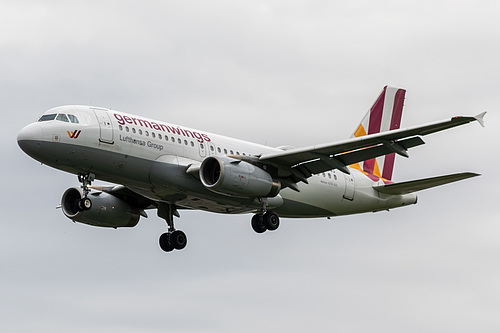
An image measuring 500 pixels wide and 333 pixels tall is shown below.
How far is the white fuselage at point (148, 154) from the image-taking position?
39625 mm

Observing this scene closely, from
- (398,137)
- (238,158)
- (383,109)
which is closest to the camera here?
(398,137)

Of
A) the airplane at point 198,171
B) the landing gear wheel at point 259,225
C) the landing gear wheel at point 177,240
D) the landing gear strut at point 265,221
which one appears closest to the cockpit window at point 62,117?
the airplane at point 198,171

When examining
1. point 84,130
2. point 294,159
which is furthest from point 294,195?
point 84,130

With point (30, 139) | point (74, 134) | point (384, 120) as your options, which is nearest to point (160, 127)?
point (74, 134)

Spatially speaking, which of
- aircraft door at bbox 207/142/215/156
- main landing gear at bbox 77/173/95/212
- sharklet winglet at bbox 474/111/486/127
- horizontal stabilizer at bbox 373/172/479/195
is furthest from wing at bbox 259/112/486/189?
main landing gear at bbox 77/173/95/212

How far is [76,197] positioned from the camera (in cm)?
4584

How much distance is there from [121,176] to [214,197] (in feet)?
13.8

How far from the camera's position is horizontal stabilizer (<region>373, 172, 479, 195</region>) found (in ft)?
142

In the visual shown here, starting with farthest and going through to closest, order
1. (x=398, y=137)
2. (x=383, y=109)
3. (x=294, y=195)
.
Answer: (x=383, y=109) → (x=294, y=195) → (x=398, y=137)

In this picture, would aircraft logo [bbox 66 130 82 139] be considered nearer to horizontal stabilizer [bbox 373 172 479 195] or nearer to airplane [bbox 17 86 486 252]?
airplane [bbox 17 86 486 252]

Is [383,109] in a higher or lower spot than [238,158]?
Result: higher

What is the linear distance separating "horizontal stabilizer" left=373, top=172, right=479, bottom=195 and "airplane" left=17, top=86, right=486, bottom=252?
0.05 meters

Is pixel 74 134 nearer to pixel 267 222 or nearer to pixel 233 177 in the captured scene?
pixel 233 177

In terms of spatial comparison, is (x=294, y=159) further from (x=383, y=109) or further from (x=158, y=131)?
(x=383, y=109)
